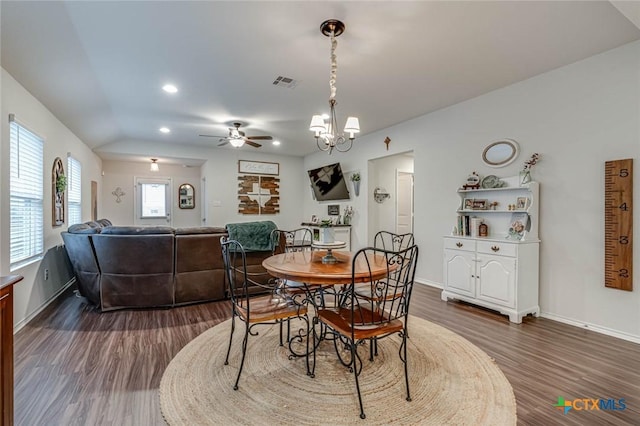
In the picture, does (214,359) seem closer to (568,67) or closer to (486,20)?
(486,20)

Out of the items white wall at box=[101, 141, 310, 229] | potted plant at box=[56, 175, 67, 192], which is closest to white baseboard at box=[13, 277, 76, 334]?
potted plant at box=[56, 175, 67, 192]

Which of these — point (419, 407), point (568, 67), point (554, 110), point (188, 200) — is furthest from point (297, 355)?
point (188, 200)

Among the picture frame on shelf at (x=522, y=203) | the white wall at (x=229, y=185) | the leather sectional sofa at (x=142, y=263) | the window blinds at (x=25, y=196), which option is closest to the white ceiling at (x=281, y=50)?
the window blinds at (x=25, y=196)

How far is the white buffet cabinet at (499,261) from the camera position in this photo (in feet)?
10.7

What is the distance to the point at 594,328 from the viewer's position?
9.83 ft

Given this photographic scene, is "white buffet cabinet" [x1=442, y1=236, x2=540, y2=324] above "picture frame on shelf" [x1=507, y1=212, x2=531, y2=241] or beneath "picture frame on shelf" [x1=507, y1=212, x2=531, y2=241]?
beneath

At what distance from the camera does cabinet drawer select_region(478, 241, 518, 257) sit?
327cm

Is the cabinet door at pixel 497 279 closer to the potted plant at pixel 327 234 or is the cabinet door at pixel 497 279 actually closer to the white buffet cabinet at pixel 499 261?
the white buffet cabinet at pixel 499 261

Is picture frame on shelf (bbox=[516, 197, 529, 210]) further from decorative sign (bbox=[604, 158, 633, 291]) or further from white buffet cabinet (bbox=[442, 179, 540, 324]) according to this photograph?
decorative sign (bbox=[604, 158, 633, 291])

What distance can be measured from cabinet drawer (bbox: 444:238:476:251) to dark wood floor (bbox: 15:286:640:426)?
756 millimetres

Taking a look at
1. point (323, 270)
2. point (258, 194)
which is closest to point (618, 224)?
point (323, 270)

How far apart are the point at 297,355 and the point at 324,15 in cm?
268

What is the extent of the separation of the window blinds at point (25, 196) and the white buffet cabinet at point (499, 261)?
4.86 meters

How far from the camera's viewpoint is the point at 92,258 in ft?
11.5
